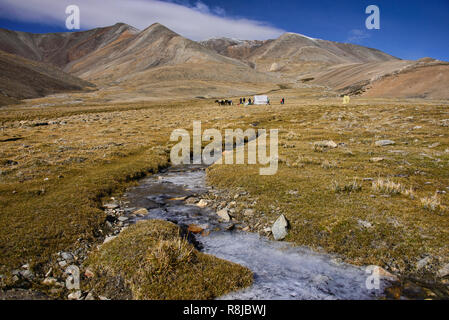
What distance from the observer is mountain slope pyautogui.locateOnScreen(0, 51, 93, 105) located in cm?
13288

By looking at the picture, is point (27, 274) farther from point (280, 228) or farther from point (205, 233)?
point (280, 228)

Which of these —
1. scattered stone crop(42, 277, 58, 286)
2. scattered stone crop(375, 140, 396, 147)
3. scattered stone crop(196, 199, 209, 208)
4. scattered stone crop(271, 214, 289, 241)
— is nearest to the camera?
scattered stone crop(42, 277, 58, 286)

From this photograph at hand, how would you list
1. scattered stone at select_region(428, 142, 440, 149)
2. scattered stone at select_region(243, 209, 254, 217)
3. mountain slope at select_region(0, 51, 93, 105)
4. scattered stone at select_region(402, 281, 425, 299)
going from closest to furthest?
scattered stone at select_region(402, 281, 425, 299) < scattered stone at select_region(243, 209, 254, 217) < scattered stone at select_region(428, 142, 440, 149) < mountain slope at select_region(0, 51, 93, 105)

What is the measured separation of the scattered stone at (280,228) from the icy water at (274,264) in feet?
1.24

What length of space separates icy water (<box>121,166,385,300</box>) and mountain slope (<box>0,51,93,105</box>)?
5231 inches

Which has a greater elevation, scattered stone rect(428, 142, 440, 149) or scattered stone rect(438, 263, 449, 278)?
scattered stone rect(428, 142, 440, 149)

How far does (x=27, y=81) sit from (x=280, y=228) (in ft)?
655

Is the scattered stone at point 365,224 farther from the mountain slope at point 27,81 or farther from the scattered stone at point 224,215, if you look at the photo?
the mountain slope at point 27,81

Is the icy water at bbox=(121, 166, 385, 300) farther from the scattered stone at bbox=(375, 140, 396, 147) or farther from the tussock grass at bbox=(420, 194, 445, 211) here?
the scattered stone at bbox=(375, 140, 396, 147)

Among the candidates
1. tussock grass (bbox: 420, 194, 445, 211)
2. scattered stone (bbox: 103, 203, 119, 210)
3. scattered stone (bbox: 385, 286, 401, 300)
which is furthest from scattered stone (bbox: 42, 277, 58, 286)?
tussock grass (bbox: 420, 194, 445, 211)

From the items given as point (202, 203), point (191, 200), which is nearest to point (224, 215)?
point (202, 203)

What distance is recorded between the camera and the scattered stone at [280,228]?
10.6 m

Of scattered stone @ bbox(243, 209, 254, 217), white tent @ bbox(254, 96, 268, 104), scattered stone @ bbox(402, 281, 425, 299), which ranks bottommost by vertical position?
scattered stone @ bbox(402, 281, 425, 299)

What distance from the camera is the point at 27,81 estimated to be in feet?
516
